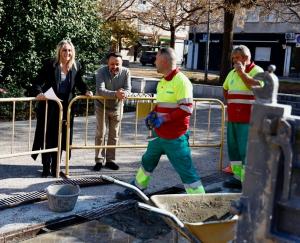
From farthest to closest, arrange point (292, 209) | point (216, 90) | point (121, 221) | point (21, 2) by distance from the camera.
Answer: point (216, 90) → point (21, 2) → point (121, 221) → point (292, 209)

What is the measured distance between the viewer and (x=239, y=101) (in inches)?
244

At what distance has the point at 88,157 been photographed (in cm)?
798

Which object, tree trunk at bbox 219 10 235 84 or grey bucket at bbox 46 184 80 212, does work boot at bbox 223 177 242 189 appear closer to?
grey bucket at bbox 46 184 80 212

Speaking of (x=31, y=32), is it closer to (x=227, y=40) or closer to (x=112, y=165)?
(x=112, y=165)

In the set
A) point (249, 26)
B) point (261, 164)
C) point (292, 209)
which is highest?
point (249, 26)

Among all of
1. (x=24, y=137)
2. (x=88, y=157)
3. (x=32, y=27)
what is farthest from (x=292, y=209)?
(x=32, y=27)

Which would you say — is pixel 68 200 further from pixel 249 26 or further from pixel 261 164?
pixel 249 26

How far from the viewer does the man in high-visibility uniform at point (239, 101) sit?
6000mm

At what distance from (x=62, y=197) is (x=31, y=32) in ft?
25.3

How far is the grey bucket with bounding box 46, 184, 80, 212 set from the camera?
519 cm

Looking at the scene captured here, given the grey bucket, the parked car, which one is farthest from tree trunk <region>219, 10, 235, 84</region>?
the parked car

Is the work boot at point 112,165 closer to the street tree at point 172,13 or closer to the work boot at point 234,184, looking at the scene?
the work boot at point 234,184

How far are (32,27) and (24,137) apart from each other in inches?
148

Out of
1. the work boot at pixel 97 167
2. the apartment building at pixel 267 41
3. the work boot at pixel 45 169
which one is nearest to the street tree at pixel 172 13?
the apartment building at pixel 267 41
